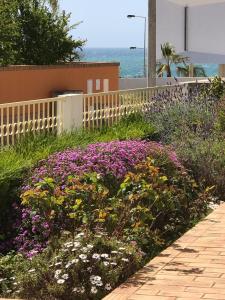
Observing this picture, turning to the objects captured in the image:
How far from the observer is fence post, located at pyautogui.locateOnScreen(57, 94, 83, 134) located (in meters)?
9.63

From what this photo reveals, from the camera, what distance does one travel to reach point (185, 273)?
18.7 feet

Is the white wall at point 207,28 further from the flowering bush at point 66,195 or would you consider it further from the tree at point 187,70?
the tree at point 187,70

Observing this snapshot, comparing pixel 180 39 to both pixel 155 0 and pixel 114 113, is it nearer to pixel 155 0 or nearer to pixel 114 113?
pixel 155 0

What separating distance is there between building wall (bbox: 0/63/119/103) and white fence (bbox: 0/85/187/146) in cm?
541

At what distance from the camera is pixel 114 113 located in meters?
11.5

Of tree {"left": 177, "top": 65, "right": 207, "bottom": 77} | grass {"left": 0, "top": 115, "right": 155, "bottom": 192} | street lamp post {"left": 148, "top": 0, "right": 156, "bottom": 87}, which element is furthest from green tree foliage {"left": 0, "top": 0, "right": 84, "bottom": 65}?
tree {"left": 177, "top": 65, "right": 207, "bottom": 77}

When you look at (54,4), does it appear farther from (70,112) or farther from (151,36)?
(70,112)

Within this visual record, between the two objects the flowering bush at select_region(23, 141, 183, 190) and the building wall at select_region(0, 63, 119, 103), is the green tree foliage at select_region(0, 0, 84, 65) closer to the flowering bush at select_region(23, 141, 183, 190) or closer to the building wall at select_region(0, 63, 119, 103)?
the building wall at select_region(0, 63, 119, 103)

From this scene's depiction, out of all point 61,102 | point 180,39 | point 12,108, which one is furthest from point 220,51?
point 12,108

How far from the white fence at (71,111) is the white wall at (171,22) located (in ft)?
15.6

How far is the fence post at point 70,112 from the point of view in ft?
31.6

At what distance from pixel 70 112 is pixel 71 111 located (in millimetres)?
30

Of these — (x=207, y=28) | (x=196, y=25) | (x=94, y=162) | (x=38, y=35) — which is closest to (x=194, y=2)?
(x=196, y=25)

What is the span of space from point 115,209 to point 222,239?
1140 mm
